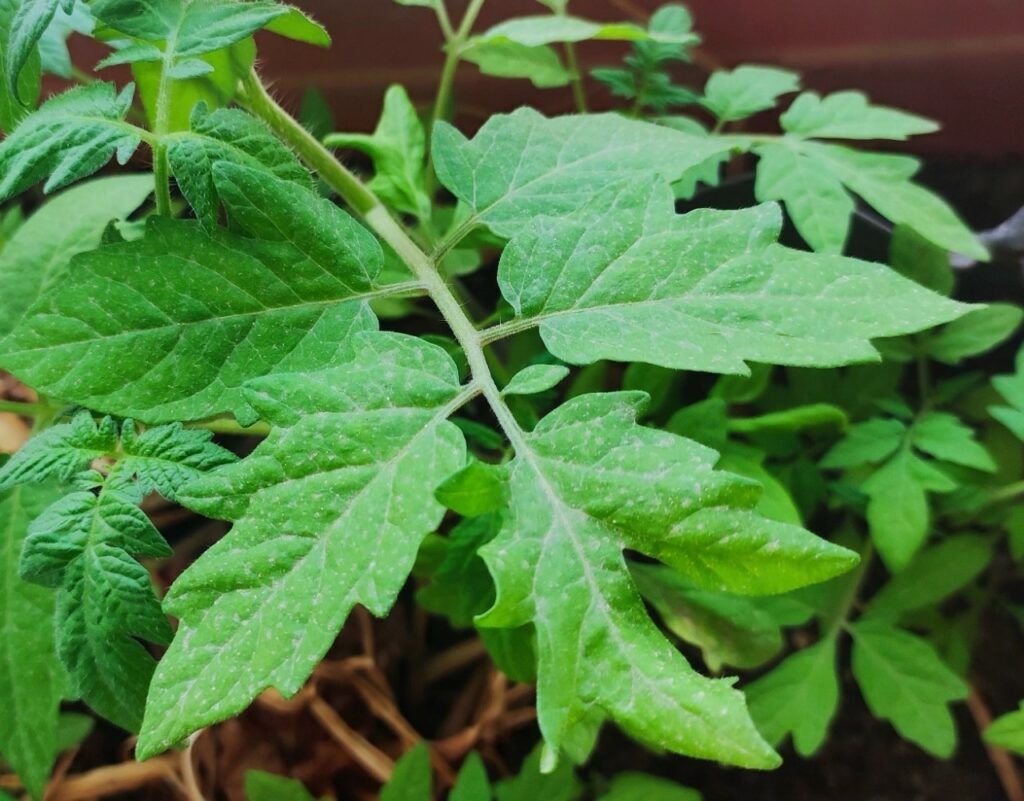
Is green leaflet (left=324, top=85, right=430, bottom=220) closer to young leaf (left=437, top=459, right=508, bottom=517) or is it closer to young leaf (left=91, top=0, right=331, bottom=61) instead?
young leaf (left=91, top=0, right=331, bottom=61)

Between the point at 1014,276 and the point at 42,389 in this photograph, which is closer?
the point at 42,389

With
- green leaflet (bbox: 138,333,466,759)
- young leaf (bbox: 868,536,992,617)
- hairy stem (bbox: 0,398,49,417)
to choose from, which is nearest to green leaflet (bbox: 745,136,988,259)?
young leaf (bbox: 868,536,992,617)

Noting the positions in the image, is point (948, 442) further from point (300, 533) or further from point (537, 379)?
point (300, 533)

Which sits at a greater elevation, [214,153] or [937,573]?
[214,153]

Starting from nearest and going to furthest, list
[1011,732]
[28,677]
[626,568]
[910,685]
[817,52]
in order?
[626,568], [28,677], [1011,732], [910,685], [817,52]

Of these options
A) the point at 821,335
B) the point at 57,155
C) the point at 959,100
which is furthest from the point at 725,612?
the point at 959,100

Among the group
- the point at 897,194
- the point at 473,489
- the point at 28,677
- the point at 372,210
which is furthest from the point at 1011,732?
the point at 28,677

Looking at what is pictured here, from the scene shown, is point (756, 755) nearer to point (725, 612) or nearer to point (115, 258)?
point (725, 612)

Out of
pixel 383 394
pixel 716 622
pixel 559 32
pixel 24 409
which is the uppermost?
pixel 559 32
